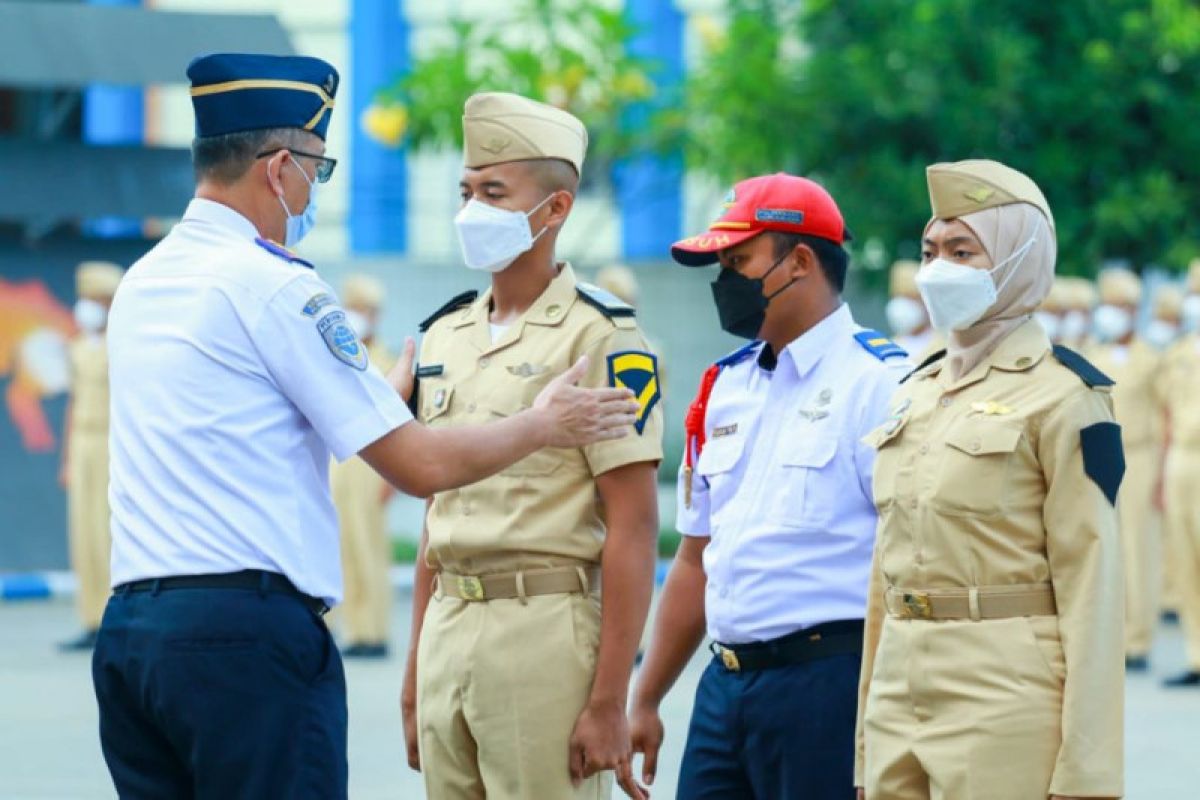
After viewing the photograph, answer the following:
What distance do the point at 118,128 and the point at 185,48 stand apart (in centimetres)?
978

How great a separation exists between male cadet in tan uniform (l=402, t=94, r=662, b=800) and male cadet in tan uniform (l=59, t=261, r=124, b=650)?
932 cm

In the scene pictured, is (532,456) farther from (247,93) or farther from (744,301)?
(247,93)

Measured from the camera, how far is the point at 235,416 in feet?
13.8

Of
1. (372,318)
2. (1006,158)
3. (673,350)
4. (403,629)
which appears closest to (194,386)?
(372,318)

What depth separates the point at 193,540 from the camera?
4.17 metres

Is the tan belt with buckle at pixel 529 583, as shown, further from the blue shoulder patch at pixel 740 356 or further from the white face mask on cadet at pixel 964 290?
the white face mask on cadet at pixel 964 290

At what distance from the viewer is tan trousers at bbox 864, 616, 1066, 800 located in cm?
Result: 445

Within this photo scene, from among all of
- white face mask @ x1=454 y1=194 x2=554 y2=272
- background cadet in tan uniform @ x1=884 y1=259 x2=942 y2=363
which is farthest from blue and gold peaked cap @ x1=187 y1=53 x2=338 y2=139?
background cadet in tan uniform @ x1=884 y1=259 x2=942 y2=363

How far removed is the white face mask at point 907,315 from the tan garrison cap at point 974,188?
29.7ft

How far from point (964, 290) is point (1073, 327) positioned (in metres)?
10.7

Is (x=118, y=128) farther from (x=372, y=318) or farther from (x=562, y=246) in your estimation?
(x=372, y=318)

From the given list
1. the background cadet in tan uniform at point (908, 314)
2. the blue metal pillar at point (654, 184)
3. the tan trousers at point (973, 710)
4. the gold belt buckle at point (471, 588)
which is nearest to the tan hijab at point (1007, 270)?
the tan trousers at point (973, 710)

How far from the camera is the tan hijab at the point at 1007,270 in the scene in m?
4.79

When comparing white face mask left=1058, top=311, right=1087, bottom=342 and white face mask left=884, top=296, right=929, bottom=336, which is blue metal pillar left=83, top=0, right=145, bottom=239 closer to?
white face mask left=1058, top=311, right=1087, bottom=342
